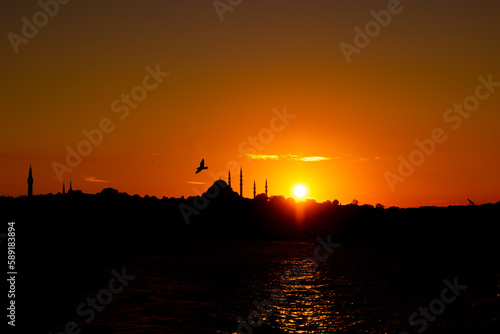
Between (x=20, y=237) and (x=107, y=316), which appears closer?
(x=107, y=316)

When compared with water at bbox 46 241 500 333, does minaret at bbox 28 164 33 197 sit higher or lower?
higher

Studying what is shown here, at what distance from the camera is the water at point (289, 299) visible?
31141 mm

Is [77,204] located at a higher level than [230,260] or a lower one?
higher

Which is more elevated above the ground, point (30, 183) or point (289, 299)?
point (30, 183)

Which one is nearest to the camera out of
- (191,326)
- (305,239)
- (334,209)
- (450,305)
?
(191,326)

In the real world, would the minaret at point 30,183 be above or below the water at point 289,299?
above

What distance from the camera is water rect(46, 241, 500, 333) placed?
31141 millimetres

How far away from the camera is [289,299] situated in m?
42.0

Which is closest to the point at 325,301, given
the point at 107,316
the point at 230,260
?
the point at 107,316

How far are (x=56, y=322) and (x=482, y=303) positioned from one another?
98.3 ft

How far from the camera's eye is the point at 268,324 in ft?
103

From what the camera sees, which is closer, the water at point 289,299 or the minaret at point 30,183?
the water at point 289,299

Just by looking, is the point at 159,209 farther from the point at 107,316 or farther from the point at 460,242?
the point at 107,316

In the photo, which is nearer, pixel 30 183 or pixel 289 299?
pixel 289 299
